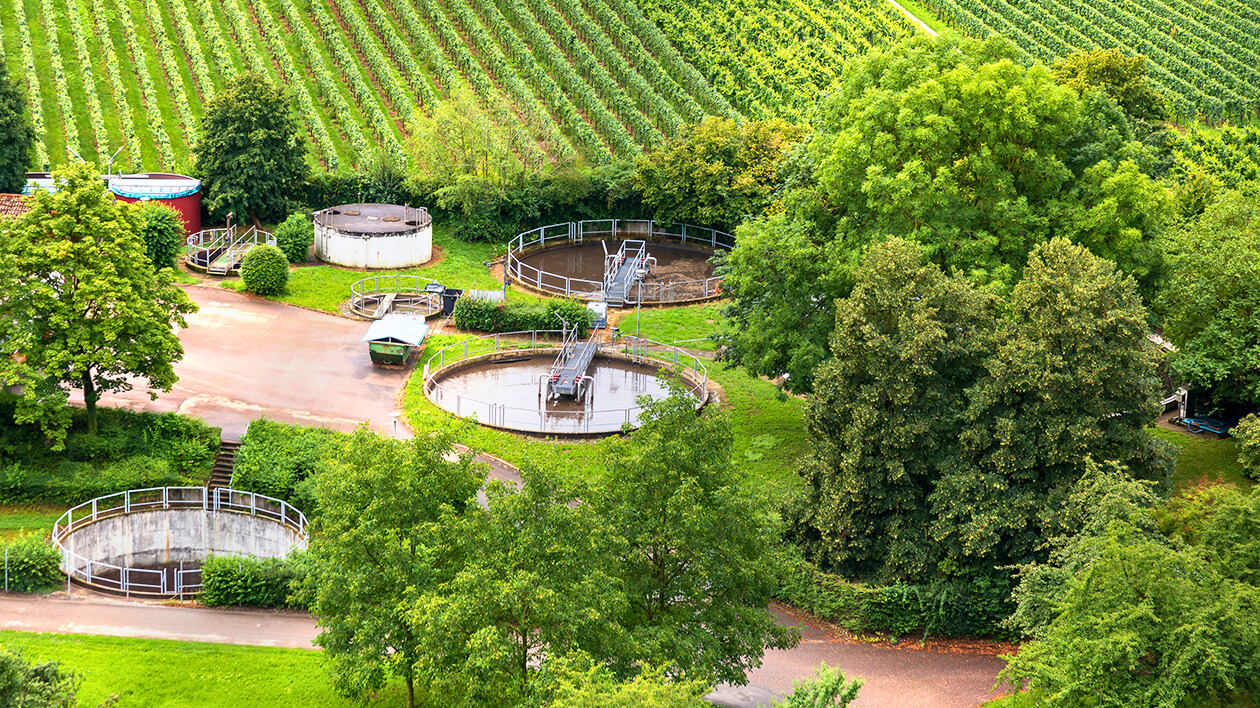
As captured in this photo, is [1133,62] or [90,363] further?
[1133,62]

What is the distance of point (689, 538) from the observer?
30281mm

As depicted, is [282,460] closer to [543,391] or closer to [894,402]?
[543,391]

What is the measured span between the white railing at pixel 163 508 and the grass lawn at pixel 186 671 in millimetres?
4927

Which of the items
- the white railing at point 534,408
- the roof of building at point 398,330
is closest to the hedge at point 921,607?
the white railing at point 534,408

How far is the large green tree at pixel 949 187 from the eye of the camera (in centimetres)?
4362

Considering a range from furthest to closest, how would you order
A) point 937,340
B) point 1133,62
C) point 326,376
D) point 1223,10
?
point 1223,10
point 1133,62
point 326,376
point 937,340

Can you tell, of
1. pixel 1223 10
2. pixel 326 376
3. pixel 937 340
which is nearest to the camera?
pixel 937 340

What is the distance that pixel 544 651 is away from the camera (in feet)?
90.8

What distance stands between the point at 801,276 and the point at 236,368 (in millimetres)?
23063

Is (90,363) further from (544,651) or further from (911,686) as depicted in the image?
Answer: (911,686)

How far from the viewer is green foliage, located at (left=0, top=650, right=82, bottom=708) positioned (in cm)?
2594

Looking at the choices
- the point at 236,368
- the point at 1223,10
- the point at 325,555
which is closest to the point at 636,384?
the point at 236,368

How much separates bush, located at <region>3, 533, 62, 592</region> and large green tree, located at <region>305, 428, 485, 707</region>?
11597 mm

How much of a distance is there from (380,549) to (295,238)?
3928 centimetres
